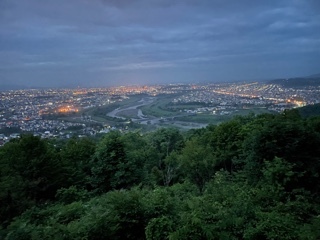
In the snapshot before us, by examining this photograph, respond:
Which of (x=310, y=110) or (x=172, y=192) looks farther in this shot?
(x=310, y=110)

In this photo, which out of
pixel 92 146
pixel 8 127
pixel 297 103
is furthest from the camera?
pixel 297 103

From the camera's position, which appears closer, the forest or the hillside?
the forest

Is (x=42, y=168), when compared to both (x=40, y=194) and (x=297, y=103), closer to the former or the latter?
(x=40, y=194)

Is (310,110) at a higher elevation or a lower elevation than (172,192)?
higher

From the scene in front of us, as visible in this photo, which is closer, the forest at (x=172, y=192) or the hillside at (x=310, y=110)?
the forest at (x=172, y=192)

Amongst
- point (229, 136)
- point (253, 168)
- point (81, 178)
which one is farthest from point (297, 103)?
point (81, 178)

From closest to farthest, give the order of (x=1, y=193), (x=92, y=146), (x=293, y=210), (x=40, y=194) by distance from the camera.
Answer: (x=293, y=210)
(x=1, y=193)
(x=40, y=194)
(x=92, y=146)

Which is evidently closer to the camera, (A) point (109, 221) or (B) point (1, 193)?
(A) point (109, 221)

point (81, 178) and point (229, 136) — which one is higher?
point (229, 136)
